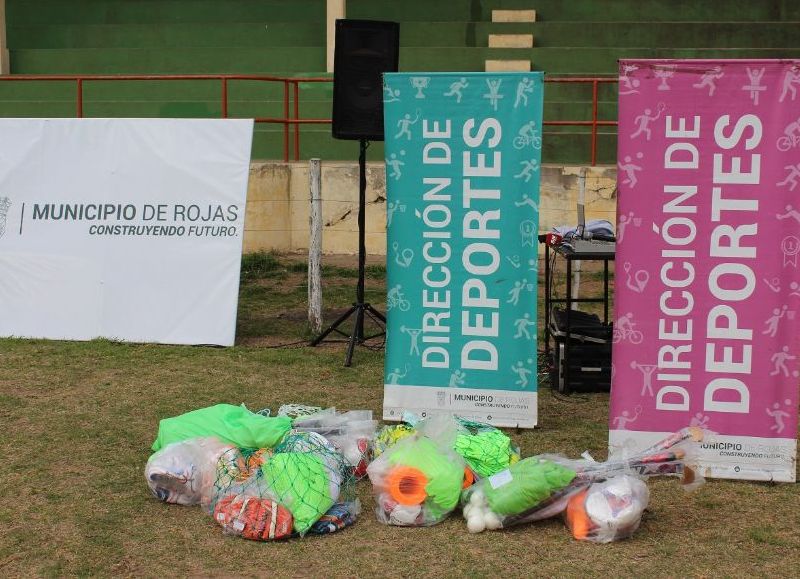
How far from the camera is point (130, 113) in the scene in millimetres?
17062

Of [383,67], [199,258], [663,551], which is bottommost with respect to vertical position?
[663,551]

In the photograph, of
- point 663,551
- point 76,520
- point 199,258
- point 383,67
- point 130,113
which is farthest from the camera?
point 130,113

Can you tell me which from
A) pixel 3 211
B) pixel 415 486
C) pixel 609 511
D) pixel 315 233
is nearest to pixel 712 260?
pixel 609 511

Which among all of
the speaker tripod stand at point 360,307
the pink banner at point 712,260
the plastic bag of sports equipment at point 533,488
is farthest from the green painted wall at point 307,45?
the plastic bag of sports equipment at point 533,488

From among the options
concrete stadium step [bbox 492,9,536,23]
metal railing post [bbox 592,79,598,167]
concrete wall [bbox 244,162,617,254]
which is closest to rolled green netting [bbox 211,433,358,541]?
concrete wall [bbox 244,162,617,254]

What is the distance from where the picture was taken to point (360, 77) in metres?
8.48

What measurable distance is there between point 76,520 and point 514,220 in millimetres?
2954

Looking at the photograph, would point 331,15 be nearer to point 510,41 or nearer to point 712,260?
point 510,41

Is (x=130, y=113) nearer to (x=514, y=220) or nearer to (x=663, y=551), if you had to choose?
(x=514, y=220)

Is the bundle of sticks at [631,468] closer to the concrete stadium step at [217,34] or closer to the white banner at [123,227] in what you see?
the white banner at [123,227]

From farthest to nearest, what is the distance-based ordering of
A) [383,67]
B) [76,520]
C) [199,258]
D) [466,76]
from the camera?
1. [199,258]
2. [383,67]
3. [466,76]
4. [76,520]

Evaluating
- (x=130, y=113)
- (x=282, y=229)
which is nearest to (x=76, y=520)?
(x=282, y=229)

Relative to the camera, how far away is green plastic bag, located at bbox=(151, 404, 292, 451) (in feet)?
19.1

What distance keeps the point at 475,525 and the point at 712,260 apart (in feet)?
6.11
